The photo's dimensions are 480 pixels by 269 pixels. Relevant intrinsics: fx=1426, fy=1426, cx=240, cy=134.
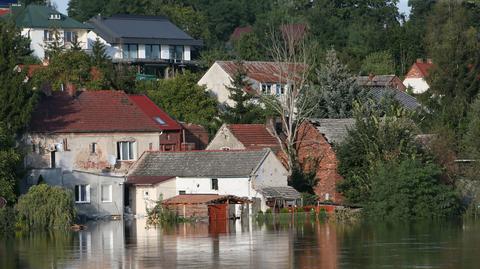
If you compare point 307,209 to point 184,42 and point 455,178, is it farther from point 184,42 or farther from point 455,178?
point 184,42

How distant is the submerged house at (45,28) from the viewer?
365ft

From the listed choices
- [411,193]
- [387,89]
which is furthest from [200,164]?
[387,89]

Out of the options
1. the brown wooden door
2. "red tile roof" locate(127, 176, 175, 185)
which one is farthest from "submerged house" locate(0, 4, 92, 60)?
the brown wooden door

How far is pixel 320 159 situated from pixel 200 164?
254 inches

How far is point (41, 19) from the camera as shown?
116m

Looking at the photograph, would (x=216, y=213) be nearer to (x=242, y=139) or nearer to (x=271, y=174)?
(x=271, y=174)

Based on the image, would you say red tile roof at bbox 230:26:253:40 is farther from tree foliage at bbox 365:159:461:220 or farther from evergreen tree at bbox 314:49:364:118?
tree foliage at bbox 365:159:461:220

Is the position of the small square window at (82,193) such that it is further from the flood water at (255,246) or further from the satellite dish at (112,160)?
the flood water at (255,246)

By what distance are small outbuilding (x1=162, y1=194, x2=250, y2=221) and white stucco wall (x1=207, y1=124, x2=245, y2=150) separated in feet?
25.2

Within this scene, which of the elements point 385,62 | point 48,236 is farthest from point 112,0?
point 48,236

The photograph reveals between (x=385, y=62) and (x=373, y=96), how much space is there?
27625 mm

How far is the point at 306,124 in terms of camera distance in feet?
240

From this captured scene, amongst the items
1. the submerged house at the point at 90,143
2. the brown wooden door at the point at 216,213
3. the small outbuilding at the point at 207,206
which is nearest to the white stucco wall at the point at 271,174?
the small outbuilding at the point at 207,206

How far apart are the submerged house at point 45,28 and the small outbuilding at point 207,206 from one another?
45.2 metres
